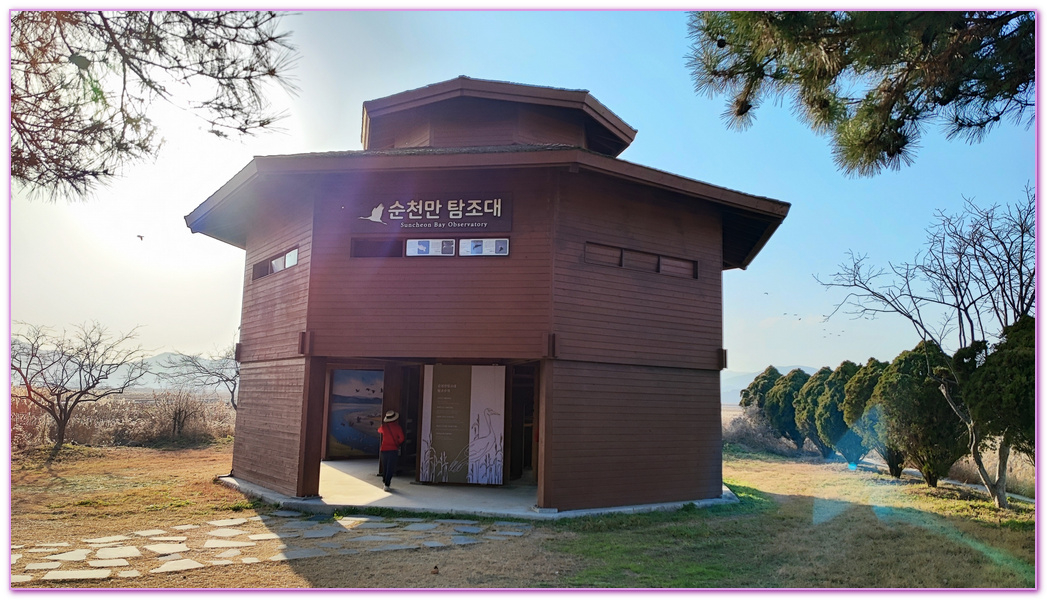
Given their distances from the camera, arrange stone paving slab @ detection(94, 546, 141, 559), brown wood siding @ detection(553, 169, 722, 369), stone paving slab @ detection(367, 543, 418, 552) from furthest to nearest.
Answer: brown wood siding @ detection(553, 169, 722, 369) → stone paving slab @ detection(367, 543, 418, 552) → stone paving slab @ detection(94, 546, 141, 559)

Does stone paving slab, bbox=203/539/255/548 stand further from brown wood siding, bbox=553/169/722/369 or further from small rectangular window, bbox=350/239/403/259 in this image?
brown wood siding, bbox=553/169/722/369

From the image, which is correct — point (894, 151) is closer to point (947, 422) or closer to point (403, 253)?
point (403, 253)

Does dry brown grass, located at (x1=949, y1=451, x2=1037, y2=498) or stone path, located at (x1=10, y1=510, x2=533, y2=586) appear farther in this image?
dry brown grass, located at (x1=949, y1=451, x2=1037, y2=498)

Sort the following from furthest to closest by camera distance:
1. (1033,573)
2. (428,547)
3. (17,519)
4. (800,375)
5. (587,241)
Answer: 1. (800,375)
2. (587,241)
3. (17,519)
4. (428,547)
5. (1033,573)

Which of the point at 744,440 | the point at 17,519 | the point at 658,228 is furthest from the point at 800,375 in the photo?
the point at 17,519

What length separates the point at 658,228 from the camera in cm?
1121

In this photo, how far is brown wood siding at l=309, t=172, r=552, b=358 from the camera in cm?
1009

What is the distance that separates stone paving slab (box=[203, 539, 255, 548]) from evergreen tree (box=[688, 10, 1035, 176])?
6851mm

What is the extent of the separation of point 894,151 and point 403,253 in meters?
6.65

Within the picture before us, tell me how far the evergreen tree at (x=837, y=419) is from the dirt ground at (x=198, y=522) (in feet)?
42.2

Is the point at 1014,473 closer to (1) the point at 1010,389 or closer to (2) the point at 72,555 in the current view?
(1) the point at 1010,389

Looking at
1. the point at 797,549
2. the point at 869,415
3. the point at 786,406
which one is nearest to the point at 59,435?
the point at 797,549

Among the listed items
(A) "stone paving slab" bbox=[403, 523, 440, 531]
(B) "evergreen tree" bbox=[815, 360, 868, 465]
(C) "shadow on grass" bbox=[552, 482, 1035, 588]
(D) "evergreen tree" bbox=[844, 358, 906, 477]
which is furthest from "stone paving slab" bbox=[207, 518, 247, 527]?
(B) "evergreen tree" bbox=[815, 360, 868, 465]

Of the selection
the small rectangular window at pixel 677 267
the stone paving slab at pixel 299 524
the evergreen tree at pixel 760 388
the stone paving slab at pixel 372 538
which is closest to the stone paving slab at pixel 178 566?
the stone paving slab at pixel 372 538
